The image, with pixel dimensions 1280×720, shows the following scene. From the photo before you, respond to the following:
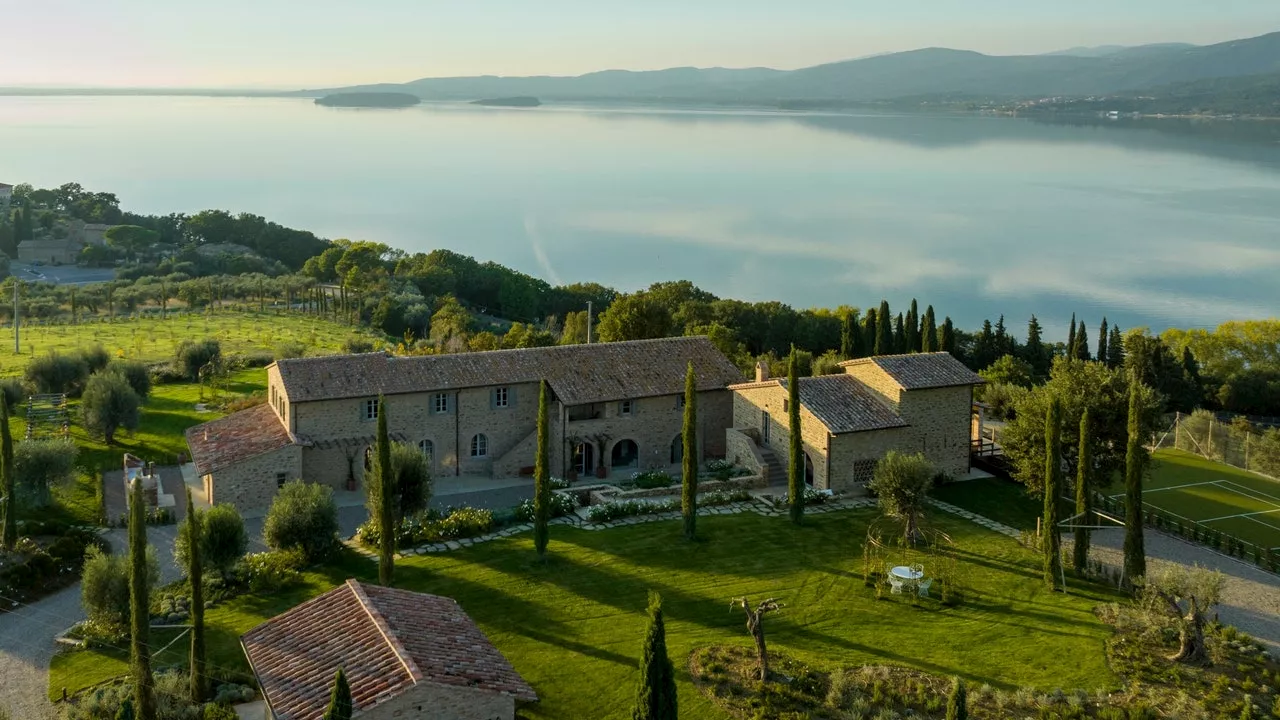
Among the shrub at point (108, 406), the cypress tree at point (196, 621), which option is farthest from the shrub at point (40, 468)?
the cypress tree at point (196, 621)

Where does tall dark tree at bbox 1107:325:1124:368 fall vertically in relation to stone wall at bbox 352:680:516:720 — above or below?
below

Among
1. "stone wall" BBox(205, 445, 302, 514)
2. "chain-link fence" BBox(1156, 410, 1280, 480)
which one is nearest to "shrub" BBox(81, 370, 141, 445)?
"stone wall" BBox(205, 445, 302, 514)

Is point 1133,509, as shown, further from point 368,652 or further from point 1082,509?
point 368,652

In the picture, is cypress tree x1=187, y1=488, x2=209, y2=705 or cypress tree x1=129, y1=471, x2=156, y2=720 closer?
cypress tree x1=129, y1=471, x2=156, y2=720

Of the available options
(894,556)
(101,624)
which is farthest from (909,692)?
(101,624)

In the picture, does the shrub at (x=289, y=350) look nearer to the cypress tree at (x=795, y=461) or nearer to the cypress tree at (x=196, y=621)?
the cypress tree at (x=795, y=461)

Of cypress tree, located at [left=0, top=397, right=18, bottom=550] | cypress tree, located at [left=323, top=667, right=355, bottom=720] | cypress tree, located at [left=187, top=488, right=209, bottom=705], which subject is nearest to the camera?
cypress tree, located at [left=323, top=667, right=355, bottom=720]

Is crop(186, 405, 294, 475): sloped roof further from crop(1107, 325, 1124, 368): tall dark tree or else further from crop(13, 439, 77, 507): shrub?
crop(1107, 325, 1124, 368): tall dark tree
